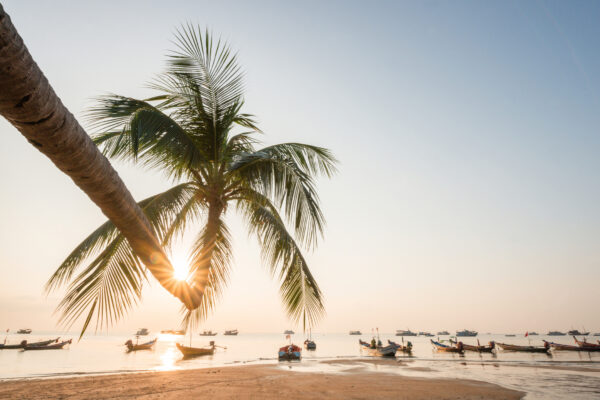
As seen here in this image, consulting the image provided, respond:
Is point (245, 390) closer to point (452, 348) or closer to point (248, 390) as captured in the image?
point (248, 390)

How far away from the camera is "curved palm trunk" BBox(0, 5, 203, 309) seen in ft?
3.59

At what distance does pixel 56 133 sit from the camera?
1.48 metres

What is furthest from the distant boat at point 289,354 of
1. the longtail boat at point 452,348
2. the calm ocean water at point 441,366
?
the longtail boat at point 452,348

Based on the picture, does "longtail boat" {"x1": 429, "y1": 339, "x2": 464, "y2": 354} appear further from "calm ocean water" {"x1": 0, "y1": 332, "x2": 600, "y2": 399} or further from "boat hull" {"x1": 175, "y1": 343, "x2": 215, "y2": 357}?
"boat hull" {"x1": 175, "y1": 343, "x2": 215, "y2": 357}

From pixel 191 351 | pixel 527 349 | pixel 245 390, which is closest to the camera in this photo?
pixel 245 390

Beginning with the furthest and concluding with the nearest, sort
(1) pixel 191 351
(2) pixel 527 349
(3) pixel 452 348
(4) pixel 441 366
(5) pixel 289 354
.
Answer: (2) pixel 527 349 → (3) pixel 452 348 → (1) pixel 191 351 → (5) pixel 289 354 → (4) pixel 441 366

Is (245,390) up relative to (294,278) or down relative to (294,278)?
down

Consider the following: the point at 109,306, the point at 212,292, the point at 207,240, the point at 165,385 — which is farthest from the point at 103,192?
the point at 165,385

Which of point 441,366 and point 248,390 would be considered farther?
point 441,366

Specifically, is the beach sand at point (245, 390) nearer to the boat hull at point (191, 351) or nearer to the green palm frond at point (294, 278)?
the green palm frond at point (294, 278)

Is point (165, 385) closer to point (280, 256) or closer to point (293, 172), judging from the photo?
point (280, 256)

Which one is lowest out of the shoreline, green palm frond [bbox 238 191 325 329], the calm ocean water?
the calm ocean water

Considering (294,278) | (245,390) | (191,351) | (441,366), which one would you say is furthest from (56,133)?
(191,351)

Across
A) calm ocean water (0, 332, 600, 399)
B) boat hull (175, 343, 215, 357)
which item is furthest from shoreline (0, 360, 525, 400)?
boat hull (175, 343, 215, 357)
